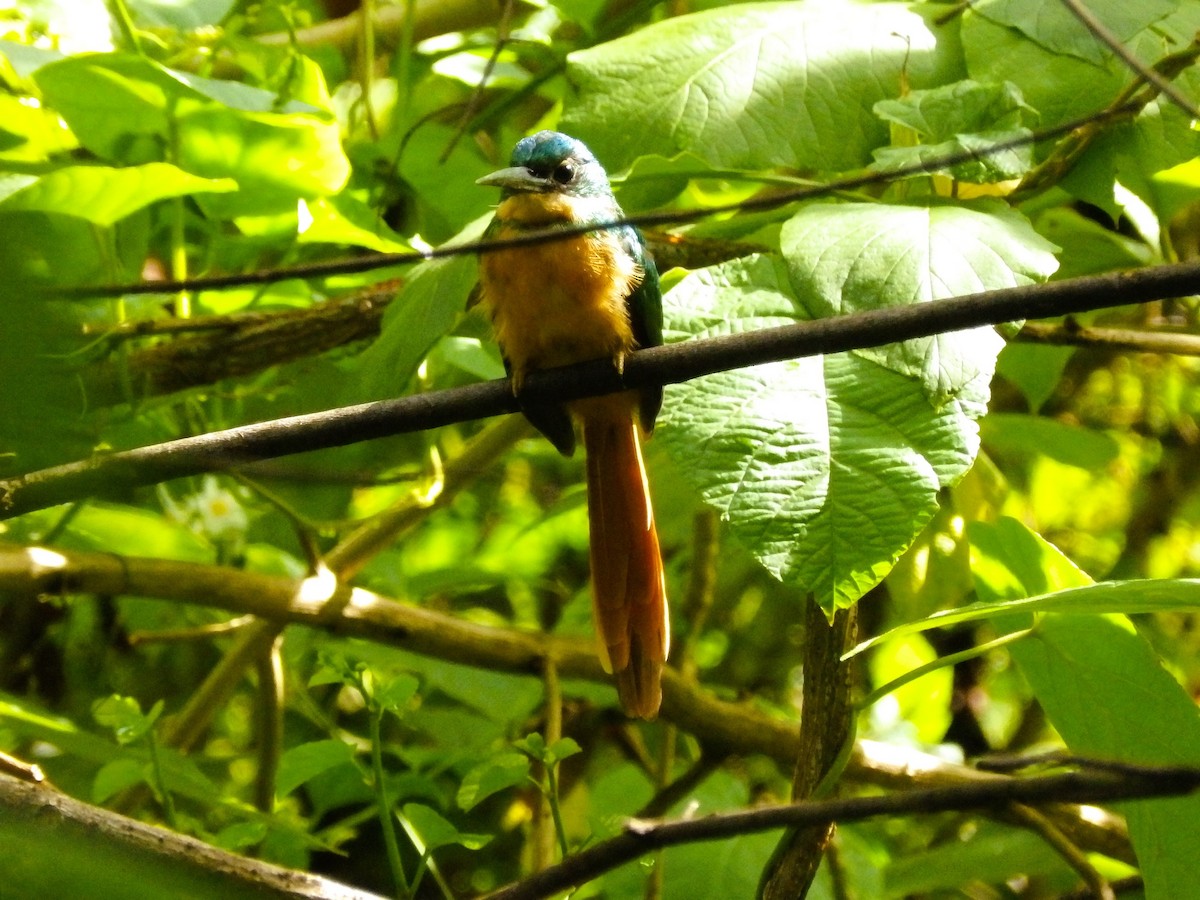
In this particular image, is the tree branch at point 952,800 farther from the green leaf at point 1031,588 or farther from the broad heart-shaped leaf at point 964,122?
the broad heart-shaped leaf at point 964,122

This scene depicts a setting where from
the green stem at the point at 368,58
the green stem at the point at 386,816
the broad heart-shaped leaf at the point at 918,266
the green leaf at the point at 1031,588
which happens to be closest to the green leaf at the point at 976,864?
the green leaf at the point at 1031,588

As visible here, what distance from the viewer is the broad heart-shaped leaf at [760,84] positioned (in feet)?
4.95

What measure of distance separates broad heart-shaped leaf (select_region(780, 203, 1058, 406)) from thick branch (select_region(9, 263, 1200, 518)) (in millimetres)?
202

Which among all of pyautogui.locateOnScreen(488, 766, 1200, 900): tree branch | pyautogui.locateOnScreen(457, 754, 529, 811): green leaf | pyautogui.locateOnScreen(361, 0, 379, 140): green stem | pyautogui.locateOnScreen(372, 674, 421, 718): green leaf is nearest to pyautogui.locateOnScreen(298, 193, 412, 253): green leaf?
pyautogui.locateOnScreen(361, 0, 379, 140): green stem

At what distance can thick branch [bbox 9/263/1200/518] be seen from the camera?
0.84 m

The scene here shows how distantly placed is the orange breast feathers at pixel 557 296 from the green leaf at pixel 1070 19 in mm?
614

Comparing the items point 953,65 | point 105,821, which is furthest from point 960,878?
point 105,821

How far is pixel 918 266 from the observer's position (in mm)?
1209

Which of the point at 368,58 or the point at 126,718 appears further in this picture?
the point at 368,58

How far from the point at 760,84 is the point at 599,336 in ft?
1.51

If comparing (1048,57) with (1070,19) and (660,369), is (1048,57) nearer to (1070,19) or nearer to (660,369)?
(1070,19)

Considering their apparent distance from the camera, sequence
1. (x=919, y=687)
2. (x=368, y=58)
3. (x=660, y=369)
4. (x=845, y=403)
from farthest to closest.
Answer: (x=919, y=687)
(x=368, y=58)
(x=845, y=403)
(x=660, y=369)

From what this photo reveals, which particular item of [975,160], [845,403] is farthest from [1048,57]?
[845,403]

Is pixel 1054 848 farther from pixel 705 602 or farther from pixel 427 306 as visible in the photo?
pixel 427 306
